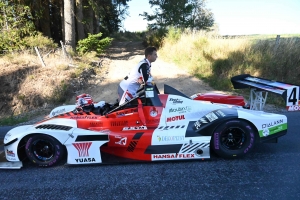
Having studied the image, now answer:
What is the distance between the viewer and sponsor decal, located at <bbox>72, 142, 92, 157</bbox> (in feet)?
12.7

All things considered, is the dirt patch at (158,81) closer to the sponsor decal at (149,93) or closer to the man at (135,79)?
the man at (135,79)

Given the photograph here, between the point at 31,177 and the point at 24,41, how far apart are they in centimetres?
1174

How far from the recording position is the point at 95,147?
12.7 feet

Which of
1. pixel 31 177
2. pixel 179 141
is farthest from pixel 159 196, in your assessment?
pixel 31 177

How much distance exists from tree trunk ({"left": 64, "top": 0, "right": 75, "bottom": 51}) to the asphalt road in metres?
10.8

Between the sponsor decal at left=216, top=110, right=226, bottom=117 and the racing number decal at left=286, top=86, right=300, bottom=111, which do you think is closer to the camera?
the racing number decal at left=286, top=86, right=300, bottom=111

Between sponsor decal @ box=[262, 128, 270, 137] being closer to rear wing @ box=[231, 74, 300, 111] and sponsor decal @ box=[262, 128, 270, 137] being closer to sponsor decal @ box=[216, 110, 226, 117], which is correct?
rear wing @ box=[231, 74, 300, 111]

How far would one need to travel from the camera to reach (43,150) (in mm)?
4055

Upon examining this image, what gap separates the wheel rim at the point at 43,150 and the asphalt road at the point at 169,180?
0.70ft

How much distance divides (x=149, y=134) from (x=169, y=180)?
853mm

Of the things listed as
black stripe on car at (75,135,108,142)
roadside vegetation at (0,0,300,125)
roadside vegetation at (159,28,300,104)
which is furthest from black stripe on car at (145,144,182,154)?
roadside vegetation at (159,28,300,104)

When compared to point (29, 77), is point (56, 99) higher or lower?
lower

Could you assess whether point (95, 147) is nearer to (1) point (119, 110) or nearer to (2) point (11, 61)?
(1) point (119, 110)

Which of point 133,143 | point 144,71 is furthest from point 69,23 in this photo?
point 133,143
